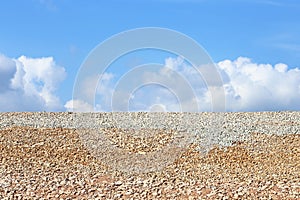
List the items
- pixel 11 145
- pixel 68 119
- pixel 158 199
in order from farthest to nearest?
pixel 68 119 < pixel 11 145 < pixel 158 199

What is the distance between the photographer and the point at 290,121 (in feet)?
57.2

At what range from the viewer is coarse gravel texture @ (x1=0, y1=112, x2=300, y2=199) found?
389 inches

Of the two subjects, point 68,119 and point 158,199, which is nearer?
point 158,199

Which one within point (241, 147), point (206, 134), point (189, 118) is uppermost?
point (189, 118)

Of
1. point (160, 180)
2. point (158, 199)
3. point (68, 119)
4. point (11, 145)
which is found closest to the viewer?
point (158, 199)

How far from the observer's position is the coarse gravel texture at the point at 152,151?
9.88m

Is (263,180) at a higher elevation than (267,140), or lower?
lower

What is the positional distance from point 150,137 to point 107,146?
4.93 feet

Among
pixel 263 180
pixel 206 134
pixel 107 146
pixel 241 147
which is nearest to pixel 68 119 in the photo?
pixel 107 146

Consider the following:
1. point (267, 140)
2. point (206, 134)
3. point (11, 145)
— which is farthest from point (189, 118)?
point (11, 145)

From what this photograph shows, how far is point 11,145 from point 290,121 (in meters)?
9.58

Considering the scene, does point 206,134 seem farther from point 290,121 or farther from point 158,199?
point 158,199

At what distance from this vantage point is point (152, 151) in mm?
13539

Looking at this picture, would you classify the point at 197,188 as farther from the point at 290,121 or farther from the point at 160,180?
the point at 290,121
